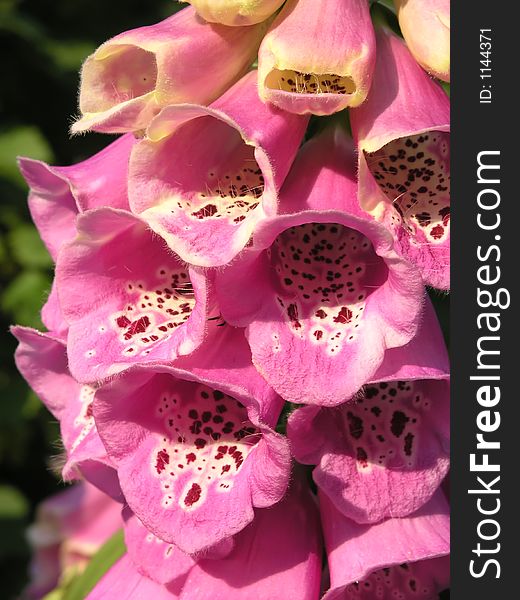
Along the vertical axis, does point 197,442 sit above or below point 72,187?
below

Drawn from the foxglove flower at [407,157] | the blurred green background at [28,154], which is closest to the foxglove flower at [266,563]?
the foxglove flower at [407,157]

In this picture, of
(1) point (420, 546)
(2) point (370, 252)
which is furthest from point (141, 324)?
(1) point (420, 546)

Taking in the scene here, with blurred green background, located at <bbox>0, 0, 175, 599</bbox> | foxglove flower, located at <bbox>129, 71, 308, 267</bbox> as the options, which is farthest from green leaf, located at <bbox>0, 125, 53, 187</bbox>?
foxglove flower, located at <bbox>129, 71, 308, 267</bbox>

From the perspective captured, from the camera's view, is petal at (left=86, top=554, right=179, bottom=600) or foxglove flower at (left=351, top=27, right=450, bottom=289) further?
petal at (left=86, top=554, right=179, bottom=600)

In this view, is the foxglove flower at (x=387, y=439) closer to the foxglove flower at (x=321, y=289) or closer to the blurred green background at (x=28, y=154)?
the foxglove flower at (x=321, y=289)

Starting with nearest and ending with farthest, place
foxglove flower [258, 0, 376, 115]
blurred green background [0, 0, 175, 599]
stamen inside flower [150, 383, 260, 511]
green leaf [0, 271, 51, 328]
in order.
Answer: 1. foxglove flower [258, 0, 376, 115]
2. stamen inside flower [150, 383, 260, 511]
3. green leaf [0, 271, 51, 328]
4. blurred green background [0, 0, 175, 599]

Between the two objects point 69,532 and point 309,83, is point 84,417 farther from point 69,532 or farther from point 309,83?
point 69,532

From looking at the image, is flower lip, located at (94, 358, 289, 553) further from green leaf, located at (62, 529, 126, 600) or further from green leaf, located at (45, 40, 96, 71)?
green leaf, located at (45, 40, 96, 71)

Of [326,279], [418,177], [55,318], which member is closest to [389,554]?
[326,279]
